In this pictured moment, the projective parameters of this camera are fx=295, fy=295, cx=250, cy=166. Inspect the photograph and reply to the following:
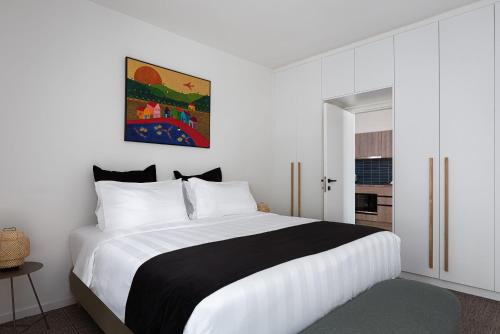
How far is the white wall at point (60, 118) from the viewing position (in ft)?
7.43

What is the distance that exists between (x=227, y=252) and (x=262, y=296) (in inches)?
17.7

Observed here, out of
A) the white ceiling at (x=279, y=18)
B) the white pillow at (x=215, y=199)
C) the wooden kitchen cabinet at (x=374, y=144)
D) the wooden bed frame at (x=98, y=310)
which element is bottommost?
the wooden bed frame at (x=98, y=310)

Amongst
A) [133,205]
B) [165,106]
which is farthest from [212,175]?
[133,205]

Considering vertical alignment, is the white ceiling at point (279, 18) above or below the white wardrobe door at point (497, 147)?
above

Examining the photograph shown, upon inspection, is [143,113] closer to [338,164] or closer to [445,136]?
[338,164]

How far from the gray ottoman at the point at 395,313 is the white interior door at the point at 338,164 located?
2131mm

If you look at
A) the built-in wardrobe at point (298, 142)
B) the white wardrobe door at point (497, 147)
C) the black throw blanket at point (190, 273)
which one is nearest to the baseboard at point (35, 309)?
the black throw blanket at point (190, 273)

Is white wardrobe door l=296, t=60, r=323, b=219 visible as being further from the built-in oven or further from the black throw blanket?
the built-in oven

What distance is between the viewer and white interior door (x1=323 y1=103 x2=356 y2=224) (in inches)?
148

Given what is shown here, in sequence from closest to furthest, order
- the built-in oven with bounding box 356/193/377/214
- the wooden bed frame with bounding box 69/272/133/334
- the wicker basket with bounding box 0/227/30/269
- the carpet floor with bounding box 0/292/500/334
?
the wooden bed frame with bounding box 69/272/133/334, the wicker basket with bounding box 0/227/30/269, the carpet floor with bounding box 0/292/500/334, the built-in oven with bounding box 356/193/377/214

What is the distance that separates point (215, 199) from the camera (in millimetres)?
2926

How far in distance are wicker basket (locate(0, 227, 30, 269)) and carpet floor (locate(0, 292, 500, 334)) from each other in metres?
0.52

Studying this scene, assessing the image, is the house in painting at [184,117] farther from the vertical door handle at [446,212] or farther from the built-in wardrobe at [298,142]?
the vertical door handle at [446,212]

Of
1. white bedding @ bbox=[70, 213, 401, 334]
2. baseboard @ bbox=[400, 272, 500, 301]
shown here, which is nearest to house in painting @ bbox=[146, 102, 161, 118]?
white bedding @ bbox=[70, 213, 401, 334]
